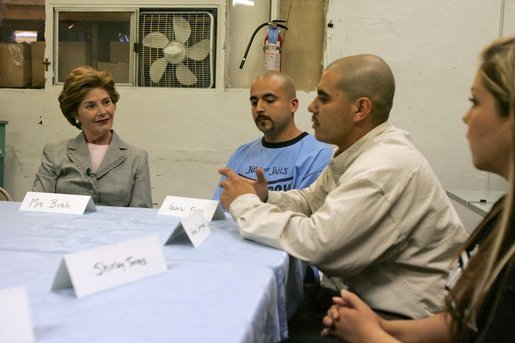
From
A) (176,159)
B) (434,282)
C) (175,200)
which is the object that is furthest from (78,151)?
(434,282)

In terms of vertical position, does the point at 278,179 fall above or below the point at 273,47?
below

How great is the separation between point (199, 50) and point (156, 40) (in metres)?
0.28

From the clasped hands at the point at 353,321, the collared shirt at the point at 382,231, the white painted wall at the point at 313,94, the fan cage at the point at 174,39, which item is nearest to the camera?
the clasped hands at the point at 353,321

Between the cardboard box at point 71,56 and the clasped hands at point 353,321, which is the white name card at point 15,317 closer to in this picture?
the clasped hands at point 353,321

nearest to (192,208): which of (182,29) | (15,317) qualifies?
(15,317)

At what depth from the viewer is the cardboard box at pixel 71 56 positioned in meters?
3.28

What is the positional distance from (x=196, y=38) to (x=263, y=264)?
Result: 2.35m

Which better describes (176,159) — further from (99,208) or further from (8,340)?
(8,340)

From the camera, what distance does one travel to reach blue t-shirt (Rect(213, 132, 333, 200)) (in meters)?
2.01

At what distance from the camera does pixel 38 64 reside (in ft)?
10.8

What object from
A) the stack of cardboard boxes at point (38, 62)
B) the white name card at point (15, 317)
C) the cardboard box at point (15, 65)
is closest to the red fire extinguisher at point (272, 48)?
the stack of cardboard boxes at point (38, 62)

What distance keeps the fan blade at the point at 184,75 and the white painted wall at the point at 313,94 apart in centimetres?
9

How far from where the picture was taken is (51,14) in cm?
320

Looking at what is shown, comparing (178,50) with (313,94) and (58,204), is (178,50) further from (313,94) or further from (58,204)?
(58,204)
